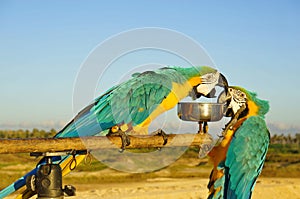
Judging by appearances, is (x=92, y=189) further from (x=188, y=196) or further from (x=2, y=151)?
(x=2, y=151)

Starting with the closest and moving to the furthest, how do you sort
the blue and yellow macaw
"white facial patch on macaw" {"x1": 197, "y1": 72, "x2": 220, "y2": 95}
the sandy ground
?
the blue and yellow macaw
"white facial patch on macaw" {"x1": 197, "y1": 72, "x2": 220, "y2": 95}
the sandy ground

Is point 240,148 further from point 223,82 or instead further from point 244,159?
point 223,82

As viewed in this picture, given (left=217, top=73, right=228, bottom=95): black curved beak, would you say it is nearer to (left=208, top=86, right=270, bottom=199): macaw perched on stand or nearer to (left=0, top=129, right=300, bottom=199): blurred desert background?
(left=208, top=86, right=270, bottom=199): macaw perched on stand

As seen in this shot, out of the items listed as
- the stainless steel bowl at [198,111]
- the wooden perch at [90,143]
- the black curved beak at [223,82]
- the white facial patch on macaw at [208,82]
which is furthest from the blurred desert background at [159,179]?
the wooden perch at [90,143]

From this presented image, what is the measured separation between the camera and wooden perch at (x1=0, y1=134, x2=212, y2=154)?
2.03 metres

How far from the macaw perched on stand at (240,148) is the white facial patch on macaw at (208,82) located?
7.0 inches

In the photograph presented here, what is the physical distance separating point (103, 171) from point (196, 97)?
25.5 feet

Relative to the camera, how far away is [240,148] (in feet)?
12.3

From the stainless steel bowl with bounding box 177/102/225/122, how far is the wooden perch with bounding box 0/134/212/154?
110 millimetres

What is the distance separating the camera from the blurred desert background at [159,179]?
8.45m

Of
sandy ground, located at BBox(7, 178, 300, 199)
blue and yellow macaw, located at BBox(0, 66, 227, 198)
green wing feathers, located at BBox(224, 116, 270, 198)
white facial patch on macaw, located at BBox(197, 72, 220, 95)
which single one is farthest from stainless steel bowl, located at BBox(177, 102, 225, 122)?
sandy ground, located at BBox(7, 178, 300, 199)

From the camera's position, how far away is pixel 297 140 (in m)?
18.0

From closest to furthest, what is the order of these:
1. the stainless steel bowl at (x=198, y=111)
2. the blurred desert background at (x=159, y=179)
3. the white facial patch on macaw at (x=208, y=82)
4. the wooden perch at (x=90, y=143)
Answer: the wooden perch at (x=90, y=143) → the stainless steel bowl at (x=198, y=111) → the white facial patch on macaw at (x=208, y=82) → the blurred desert background at (x=159, y=179)

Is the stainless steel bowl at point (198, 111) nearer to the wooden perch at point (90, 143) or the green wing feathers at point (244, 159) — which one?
the wooden perch at point (90, 143)
